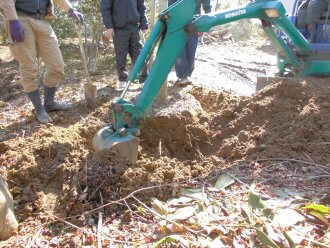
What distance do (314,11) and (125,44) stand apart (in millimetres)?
2608

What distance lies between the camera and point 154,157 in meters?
3.71

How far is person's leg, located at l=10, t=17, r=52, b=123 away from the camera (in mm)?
3939

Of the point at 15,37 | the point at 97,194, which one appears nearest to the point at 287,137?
the point at 97,194

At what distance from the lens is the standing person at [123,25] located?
17.2ft

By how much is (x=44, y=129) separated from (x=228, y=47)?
8.85 metres

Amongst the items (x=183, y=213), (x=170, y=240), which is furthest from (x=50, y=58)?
(x=170, y=240)

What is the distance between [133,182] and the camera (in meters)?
2.90

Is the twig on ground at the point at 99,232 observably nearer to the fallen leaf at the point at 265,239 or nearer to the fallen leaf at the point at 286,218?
the fallen leaf at the point at 265,239

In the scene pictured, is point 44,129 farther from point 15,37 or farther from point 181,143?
point 181,143

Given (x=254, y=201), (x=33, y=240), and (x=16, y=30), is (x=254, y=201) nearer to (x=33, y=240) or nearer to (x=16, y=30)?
(x=33, y=240)

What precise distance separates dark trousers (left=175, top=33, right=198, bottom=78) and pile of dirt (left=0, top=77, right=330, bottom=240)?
3.14ft

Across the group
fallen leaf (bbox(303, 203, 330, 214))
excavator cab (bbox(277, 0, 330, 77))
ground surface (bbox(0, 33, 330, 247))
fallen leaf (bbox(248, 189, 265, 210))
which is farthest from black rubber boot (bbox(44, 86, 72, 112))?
fallen leaf (bbox(303, 203, 330, 214))

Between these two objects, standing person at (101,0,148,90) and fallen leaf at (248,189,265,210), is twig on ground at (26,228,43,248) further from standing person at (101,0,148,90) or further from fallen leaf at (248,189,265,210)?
standing person at (101,0,148,90)

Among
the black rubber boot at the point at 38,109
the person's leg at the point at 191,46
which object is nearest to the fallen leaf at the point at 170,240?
the black rubber boot at the point at 38,109
